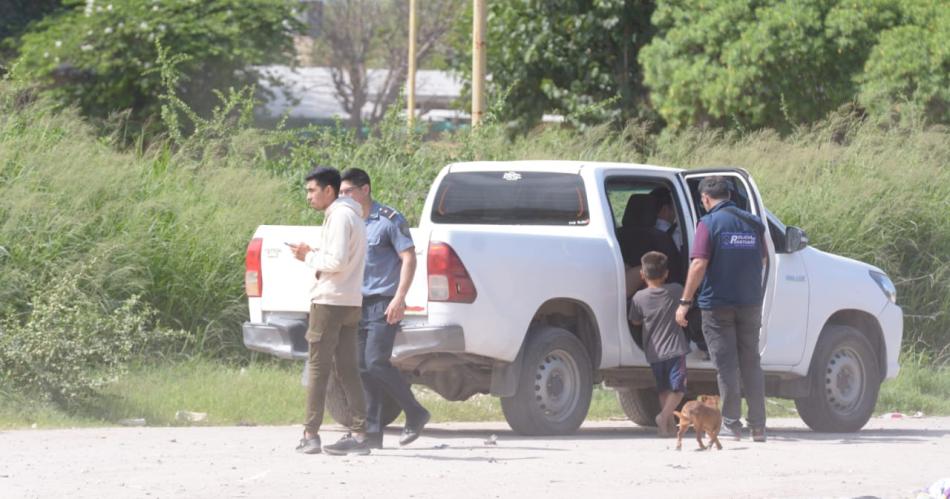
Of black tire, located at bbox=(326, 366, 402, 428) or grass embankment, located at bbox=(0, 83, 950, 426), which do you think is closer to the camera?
black tire, located at bbox=(326, 366, 402, 428)

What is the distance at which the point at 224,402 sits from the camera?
12.6 metres

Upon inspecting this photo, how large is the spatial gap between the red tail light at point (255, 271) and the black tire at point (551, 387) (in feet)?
6.10

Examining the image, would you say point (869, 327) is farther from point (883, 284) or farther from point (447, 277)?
point (447, 277)

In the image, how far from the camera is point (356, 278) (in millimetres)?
9344

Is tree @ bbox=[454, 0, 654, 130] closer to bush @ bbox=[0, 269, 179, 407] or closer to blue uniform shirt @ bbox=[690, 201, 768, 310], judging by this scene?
bush @ bbox=[0, 269, 179, 407]

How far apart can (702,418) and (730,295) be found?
944mm

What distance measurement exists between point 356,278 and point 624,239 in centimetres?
300

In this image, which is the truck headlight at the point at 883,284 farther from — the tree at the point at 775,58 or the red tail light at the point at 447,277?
the tree at the point at 775,58

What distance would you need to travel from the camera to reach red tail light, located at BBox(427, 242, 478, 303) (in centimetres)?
1012

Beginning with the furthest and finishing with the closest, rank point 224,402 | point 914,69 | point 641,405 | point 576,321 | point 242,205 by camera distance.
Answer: point 914,69
point 242,205
point 641,405
point 224,402
point 576,321

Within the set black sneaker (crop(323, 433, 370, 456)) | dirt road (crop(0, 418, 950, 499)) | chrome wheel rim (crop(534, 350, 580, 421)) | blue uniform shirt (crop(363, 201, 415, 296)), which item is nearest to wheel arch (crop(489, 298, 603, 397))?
chrome wheel rim (crop(534, 350, 580, 421))

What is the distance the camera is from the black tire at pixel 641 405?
1295 centimetres

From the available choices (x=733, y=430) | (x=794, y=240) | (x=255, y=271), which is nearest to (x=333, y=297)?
(x=255, y=271)

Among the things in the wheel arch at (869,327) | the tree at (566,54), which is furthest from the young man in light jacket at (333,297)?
the tree at (566,54)
